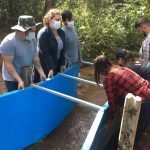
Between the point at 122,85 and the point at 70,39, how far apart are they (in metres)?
2.33

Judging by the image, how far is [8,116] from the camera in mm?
4234

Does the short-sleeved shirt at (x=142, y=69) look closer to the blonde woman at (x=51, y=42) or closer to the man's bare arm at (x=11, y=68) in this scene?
the man's bare arm at (x=11, y=68)

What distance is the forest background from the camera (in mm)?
10148

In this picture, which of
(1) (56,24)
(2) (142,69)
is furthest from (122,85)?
(1) (56,24)

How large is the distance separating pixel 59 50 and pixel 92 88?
101 inches

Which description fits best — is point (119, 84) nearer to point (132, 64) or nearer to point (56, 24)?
point (132, 64)

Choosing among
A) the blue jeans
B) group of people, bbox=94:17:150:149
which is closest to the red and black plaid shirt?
group of people, bbox=94:17:150:149

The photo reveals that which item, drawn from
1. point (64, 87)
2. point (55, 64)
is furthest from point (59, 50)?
point (64, 87)

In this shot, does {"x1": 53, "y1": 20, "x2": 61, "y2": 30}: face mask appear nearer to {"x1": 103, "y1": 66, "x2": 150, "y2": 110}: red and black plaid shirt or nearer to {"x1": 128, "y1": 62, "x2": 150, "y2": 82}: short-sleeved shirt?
{"x1": 128, "y1": 62, "x2": 150, "y2": 82}: short-sleeved shirt

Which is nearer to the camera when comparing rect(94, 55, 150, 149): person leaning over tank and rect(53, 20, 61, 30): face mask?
rect(94, 55, 150, 149): person leaning over tank

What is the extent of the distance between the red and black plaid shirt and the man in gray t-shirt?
1.26 m

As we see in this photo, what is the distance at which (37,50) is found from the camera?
17.0ft

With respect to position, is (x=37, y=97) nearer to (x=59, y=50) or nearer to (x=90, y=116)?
(x=59, y=50)

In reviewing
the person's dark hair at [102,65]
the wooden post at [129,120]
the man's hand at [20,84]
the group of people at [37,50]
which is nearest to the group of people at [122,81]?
the person's dark hair at [102,65]
